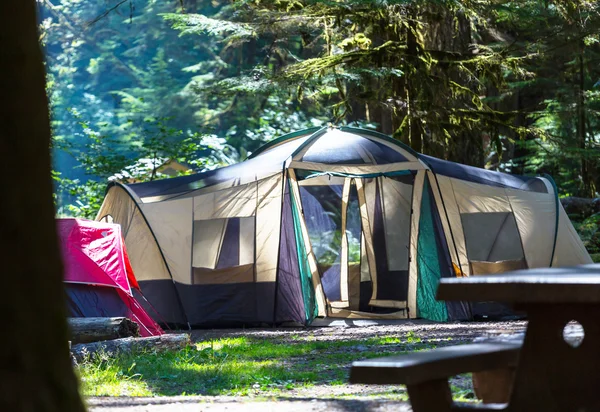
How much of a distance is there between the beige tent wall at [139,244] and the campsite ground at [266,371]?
0.99m

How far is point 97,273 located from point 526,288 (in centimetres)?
601

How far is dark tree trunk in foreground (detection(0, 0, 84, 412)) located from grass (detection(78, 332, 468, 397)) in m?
2.94

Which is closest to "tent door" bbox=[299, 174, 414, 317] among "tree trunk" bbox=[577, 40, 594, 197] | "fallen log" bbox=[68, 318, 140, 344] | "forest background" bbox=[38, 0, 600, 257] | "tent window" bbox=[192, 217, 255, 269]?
"forest background" bbox=[38, 0, 600, 257]

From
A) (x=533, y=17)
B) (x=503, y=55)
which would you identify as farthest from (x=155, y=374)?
(x=533, y=17)

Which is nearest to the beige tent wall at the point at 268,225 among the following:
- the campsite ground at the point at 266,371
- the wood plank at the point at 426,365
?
the campsite ground at the point at 266,371

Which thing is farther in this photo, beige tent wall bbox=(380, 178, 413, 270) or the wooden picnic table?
beige tent wall bbox=(380, 178, 413, 270)

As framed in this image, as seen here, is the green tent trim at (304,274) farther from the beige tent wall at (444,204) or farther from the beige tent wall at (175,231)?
the beige tent wall at (444,204)

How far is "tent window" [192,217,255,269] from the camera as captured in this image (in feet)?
33.5

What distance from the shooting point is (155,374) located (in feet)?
20.3

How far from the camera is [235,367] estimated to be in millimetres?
6449

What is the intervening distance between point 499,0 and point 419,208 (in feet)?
13.4

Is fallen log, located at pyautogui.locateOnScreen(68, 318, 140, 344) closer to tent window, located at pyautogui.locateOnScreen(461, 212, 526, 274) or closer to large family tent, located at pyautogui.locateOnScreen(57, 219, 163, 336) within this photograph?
large family tent, located at pyautogui.locateOnScreen(57, 219, 163, 336)

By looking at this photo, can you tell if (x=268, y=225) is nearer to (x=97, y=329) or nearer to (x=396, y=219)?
(x=396, y=219)

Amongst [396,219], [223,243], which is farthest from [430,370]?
[396,219]
